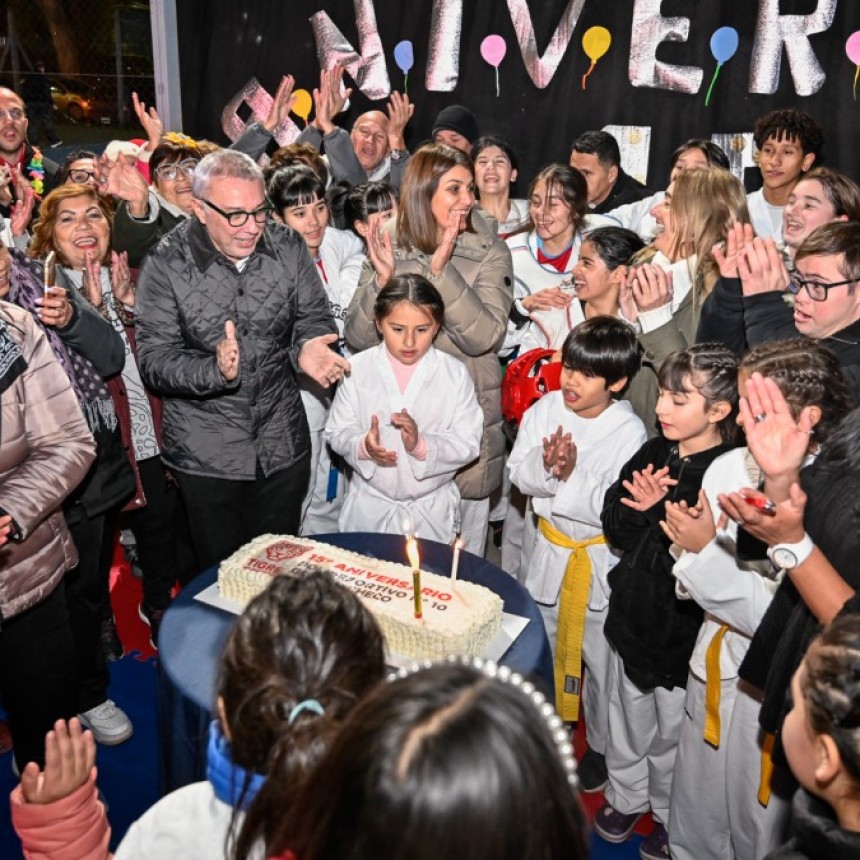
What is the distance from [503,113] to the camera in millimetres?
6164

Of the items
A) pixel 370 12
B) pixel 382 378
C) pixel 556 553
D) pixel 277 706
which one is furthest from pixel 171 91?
pixel 277 706

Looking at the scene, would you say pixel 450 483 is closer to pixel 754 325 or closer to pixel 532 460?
pixel 532 460

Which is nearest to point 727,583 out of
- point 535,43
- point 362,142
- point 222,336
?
point 222,336

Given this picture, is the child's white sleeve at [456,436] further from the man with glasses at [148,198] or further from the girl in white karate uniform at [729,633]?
the man with glasses at [148,198]

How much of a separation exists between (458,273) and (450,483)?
32.7 inches

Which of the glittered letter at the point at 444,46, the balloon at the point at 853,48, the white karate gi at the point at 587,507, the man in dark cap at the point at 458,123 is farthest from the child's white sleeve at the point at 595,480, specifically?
the glittered letter at the point at 444,46

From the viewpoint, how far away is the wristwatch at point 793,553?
183cm

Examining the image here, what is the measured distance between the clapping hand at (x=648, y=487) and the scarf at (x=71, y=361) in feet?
5.69

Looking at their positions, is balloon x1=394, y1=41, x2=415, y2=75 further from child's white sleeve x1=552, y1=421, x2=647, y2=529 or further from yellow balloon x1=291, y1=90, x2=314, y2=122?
child's white sleeve x1=552, y1=421, x2=647, y2=529

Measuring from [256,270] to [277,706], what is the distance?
2127 millimetres

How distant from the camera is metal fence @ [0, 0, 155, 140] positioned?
23.9ft

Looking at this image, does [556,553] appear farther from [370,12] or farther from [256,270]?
[370,12]

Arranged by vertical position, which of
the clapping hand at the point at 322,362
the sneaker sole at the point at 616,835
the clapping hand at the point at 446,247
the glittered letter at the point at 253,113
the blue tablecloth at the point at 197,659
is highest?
the glittered letter at the point at 253,113

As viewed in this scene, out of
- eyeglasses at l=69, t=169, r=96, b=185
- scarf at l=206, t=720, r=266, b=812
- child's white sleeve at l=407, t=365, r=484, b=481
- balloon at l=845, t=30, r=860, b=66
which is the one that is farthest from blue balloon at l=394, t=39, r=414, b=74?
scarf at l=206, t=720, r=266, b=812
